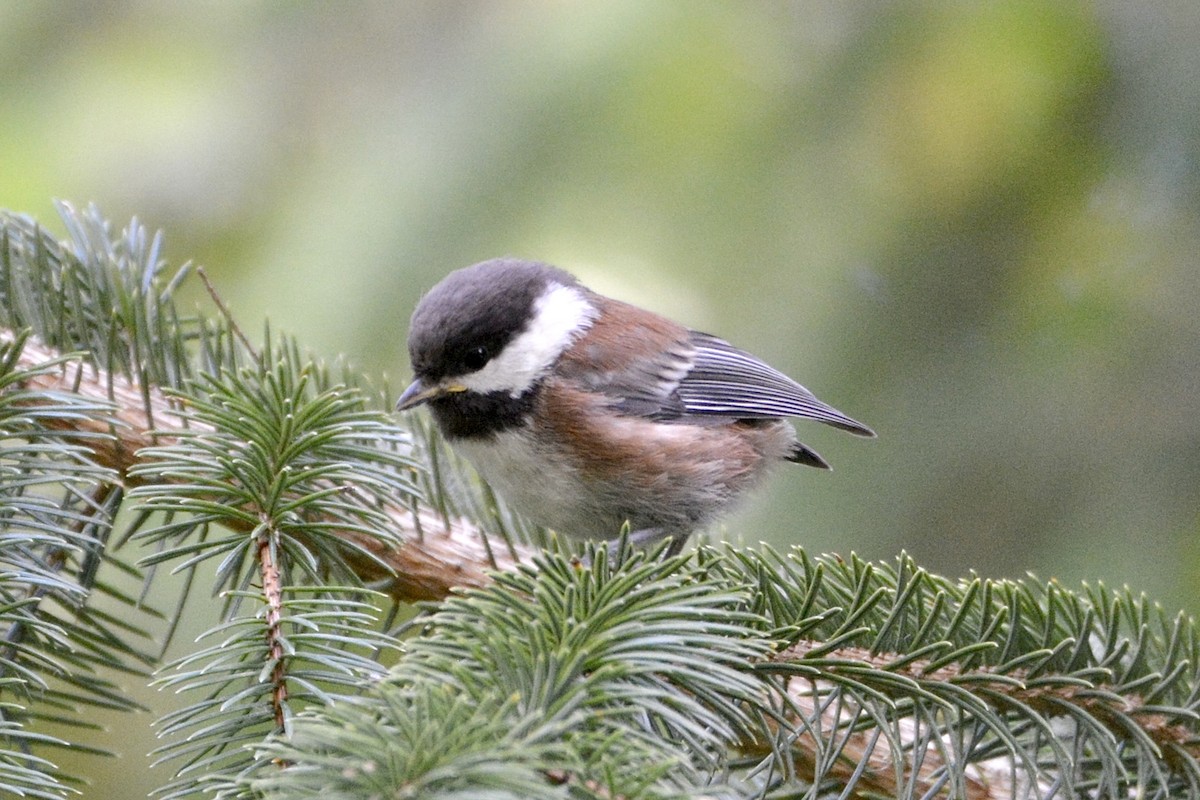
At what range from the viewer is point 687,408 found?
2.12 metres

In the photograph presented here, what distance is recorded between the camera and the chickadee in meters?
1.80

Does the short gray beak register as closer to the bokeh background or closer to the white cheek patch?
the white cheek patch

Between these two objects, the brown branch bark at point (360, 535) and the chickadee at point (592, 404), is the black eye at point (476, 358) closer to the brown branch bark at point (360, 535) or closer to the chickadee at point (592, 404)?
the chickadee at point (592, 404)

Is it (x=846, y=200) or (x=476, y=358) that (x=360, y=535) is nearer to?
(x=476, y=358)

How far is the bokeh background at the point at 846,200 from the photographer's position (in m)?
1.89

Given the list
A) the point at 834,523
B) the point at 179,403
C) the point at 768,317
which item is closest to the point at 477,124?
the point at 768,317

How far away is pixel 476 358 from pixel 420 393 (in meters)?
0.13

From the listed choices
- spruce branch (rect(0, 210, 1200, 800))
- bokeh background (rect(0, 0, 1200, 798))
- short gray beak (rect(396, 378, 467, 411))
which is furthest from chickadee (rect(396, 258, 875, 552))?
spruce branch (rect(0, 210, 1200, 800))

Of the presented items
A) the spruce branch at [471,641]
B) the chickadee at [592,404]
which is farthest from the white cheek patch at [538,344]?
the spruce branch at [471,641]

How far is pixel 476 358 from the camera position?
6.08 feet

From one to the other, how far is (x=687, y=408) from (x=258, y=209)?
3.33 ft

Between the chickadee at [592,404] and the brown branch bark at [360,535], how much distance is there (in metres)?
0.26

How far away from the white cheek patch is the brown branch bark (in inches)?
14.5

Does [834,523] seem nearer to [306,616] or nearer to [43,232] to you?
[306,616]
